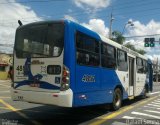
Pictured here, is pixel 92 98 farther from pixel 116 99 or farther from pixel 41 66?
pixel 116 99

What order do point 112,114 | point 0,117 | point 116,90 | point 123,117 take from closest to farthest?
point 0,117 → point 123,117 → point 112,114 → point 116,90

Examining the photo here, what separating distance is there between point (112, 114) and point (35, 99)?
3799 mm

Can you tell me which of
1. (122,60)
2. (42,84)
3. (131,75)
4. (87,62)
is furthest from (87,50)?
(131,75)

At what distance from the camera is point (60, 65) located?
9.41m

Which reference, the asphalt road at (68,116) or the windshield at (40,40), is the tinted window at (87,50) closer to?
the windshield at (40,40)

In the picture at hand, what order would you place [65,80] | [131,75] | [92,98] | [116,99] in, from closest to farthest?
[65,80] → [92,98] → [116,99] → [131,75]

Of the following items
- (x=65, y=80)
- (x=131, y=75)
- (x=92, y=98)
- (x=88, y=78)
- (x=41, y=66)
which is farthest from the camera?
(x=131, y=75)

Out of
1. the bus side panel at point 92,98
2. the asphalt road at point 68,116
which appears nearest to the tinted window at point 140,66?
the asphalt road at point 68,116

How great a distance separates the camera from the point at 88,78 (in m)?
10.4

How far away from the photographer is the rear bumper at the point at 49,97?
917 centimetres

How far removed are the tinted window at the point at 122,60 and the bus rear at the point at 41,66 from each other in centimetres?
461

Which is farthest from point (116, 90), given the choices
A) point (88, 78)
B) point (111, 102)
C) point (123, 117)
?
point (88, 78)

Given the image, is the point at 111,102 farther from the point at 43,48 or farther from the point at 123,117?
the point at 43,48

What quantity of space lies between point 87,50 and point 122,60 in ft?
13.8
